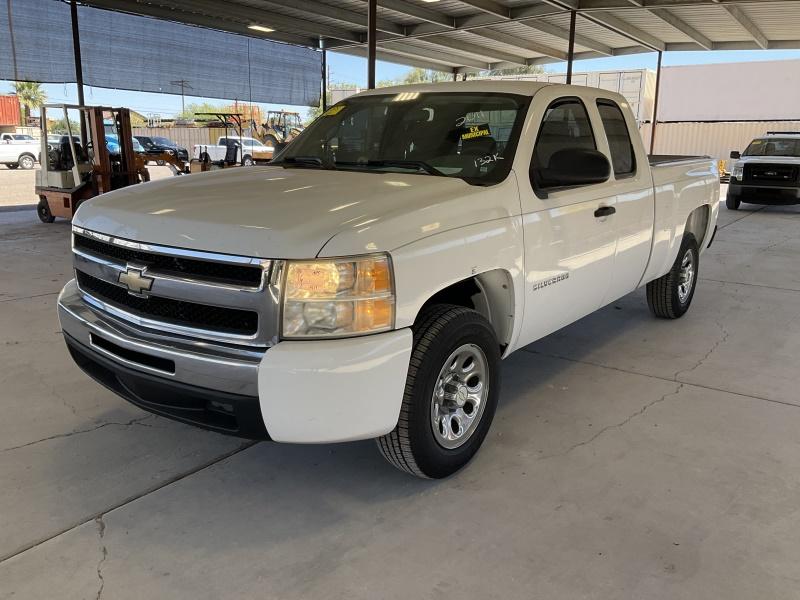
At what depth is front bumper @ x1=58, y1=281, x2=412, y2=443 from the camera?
8.50ft

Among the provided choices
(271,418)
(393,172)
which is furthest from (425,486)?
(393,172)

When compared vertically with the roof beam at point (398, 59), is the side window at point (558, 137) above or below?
below

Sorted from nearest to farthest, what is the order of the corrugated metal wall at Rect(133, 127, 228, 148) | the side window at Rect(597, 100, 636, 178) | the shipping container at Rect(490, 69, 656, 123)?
1. the side window at Rect(597, 100, 636, 178)
2. the shipping container at Rect(490, 69, 656, 123)
3. the corrugated metal wall at Rect(133, 127, 228, 148)

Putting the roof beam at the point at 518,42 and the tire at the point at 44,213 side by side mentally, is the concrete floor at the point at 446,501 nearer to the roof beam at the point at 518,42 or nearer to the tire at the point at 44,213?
the tire at the point at 44,213

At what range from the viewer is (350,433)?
2.73 meters

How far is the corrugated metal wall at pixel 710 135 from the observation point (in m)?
31.3

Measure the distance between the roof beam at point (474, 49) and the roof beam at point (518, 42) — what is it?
88 cm

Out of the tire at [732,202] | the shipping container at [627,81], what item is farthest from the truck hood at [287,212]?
the shipping container at [627,81]

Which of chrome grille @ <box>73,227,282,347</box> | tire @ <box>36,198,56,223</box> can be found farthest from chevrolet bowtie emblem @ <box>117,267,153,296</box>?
tire @ <box>36,198,56,223</box>

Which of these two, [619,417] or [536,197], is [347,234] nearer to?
[536,197]

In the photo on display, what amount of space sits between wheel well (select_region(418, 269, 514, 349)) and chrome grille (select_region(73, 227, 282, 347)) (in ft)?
3.37

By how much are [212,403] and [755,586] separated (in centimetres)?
223

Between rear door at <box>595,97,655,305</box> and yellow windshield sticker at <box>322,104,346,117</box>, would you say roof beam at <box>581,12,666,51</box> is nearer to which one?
rear door at <box>595,97,655,305</box>

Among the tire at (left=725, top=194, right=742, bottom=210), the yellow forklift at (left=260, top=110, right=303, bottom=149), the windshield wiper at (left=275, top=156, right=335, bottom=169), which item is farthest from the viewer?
the yellow forklift at (left=260, top=110, right=303, bottom=149)
